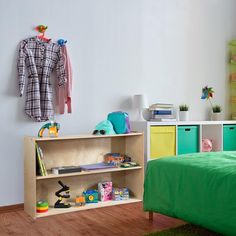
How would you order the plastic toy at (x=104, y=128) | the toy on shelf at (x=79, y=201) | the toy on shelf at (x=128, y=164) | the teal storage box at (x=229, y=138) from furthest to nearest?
the teal storage box at (x=229, y=138) < the toy on shelf at (x=128, y=164) < the plastic toy at (x=104, y=128) < the toy on shelf at (x=79, y=201)

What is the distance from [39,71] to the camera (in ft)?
12.2

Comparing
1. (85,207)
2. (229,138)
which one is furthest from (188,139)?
(85,207)

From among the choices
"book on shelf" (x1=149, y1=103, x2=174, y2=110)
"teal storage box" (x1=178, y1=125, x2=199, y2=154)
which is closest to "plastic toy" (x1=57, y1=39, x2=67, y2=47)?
"book on shelf" (x1=149, y1=103, x2=174, y2=110)

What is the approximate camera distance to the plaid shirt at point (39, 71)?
3.63m

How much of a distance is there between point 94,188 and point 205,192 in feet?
5.44

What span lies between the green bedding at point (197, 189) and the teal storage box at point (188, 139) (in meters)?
1.13

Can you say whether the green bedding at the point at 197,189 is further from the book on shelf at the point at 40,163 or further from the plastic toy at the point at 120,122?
the book on shelf at the point at 40,163

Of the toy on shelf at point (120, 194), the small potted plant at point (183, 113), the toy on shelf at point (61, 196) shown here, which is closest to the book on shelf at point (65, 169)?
the toy on shelf at point (61, 196)

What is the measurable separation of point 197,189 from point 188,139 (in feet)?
5.73

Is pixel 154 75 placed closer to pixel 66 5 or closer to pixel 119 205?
pixel 66 5

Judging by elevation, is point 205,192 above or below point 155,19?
below

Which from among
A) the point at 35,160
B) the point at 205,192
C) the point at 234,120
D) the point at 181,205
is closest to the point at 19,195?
the point at 35,160

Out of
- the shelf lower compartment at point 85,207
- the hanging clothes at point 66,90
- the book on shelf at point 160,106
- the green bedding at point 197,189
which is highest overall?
the hanging clothes at point 66,90

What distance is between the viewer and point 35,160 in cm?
342
